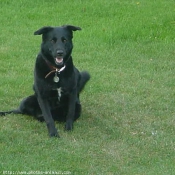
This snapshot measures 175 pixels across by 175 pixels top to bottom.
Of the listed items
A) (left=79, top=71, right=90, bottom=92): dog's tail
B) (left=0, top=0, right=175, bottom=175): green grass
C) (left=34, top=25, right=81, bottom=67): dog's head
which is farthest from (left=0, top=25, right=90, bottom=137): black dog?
(left=79, top=71, right=90, bottom=92): dog's tail

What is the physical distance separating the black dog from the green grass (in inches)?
7.5

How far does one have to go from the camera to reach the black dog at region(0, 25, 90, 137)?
6.97 metres

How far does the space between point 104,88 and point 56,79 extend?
1.63 metres

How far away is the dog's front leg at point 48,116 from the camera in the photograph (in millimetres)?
6855

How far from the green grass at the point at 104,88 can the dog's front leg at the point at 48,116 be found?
0.11 metres

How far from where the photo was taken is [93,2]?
44.4 ft

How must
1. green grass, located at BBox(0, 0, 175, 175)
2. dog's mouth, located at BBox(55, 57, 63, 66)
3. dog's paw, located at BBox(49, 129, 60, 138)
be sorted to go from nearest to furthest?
green grass, located at BBox(0, 0, 175, 175) → dog's paw, located at BBox(49, 129, 60, 138) → dog's mouth, located at BBox(55, 57, 63, 66)

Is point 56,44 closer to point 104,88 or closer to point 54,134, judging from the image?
point 54,134

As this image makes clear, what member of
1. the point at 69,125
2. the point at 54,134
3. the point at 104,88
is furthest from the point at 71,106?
the point at 104,88

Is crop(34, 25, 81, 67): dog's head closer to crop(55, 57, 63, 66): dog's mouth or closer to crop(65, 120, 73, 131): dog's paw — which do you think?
crop(55, 57, 63, 66): dog's mouth

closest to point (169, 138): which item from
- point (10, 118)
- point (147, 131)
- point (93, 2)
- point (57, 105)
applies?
point (147, 131)

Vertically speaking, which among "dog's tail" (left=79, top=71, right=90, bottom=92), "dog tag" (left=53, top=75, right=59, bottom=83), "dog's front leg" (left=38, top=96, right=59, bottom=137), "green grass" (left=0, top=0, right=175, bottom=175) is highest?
"dog tag" (left=53, top=75, right=59, bottom=83)

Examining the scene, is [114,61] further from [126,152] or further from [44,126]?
[126,152]

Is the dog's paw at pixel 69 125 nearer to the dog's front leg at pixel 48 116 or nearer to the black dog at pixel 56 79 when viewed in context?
the black dog at pixel 56 79
